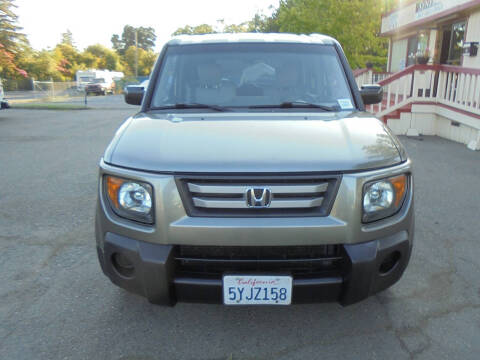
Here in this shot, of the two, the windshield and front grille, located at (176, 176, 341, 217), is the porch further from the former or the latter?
front grille, located at (176, 176, 341, 217)

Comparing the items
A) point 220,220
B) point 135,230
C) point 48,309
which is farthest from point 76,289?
point 220,220

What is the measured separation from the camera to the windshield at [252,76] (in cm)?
310

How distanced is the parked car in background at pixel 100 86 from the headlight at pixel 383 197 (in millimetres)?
43434

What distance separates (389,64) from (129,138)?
18882 mm

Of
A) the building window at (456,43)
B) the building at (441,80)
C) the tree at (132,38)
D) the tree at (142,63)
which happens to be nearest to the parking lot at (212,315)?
the building at (441,80)

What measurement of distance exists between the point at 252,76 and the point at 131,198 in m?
1.55

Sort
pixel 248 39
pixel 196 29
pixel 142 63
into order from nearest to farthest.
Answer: pixel 248 39 < pixel 196 29 < pixel 142 63

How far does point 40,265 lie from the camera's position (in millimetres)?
3365

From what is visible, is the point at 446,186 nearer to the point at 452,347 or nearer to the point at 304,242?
the point at 452,347

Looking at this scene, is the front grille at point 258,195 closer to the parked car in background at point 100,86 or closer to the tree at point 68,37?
the parked car in background at point 100,86

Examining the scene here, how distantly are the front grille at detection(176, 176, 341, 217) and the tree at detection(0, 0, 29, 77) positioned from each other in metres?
16.8

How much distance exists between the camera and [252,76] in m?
3.24

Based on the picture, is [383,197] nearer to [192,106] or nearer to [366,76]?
[192,106]

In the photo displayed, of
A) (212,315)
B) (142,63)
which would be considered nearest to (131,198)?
(212,315)
